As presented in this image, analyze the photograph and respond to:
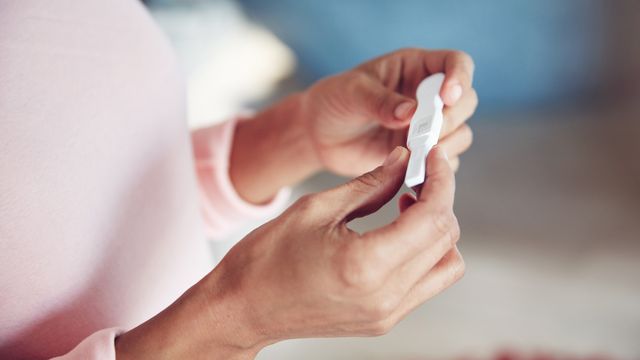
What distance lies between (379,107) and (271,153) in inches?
6.6

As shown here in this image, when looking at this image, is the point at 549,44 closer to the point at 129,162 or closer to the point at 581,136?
the point at 581,136

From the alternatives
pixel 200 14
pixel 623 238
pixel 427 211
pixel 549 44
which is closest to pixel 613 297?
pixel 623 238

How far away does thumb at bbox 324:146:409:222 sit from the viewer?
36 centimetres

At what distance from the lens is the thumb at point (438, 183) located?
1.17ft

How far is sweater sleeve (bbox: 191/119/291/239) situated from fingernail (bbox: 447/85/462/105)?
0.87 feet

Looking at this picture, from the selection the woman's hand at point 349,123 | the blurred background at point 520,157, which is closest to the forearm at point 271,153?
the woman's hand at point 349,123

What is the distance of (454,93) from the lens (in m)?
0.51

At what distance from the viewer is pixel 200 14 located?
1440 mm

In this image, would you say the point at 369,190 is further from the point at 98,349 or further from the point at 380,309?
the point at 98,349

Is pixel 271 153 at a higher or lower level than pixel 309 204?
lower

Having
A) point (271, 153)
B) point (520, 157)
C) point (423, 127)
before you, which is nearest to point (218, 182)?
point (271, 153)

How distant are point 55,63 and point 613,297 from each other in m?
0.89

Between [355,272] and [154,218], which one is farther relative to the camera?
[154,218]

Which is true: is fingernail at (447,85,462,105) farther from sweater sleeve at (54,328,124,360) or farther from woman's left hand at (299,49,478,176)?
sweater sleeve at (54,328,124,360)
